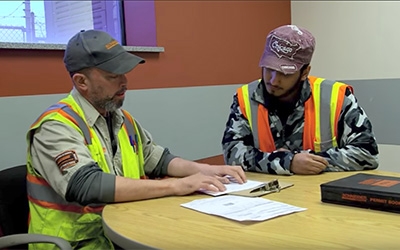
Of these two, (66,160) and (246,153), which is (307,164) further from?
(66,160)

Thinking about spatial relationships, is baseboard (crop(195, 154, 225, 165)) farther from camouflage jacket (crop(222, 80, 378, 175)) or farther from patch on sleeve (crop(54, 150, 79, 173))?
patch on sleeve (crop(54, 150, 79, 173))

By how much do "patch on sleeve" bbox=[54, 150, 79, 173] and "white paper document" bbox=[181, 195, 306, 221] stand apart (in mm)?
386

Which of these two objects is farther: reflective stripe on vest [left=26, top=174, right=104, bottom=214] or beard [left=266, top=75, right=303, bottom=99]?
beard [left=266, top=75, right=303, bottom=99]

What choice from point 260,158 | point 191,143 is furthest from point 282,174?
point 191,143

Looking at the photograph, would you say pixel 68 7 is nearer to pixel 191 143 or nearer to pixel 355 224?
pixel 191 143

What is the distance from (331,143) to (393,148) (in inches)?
62.9

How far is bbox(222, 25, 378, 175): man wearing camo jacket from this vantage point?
1.89 metres

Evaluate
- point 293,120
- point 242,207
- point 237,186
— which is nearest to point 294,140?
point 293,120

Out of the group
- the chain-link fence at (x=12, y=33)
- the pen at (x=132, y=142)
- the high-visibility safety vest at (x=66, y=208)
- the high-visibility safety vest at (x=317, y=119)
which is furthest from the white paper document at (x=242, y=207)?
the chain-link fence at (x=12, y=33)

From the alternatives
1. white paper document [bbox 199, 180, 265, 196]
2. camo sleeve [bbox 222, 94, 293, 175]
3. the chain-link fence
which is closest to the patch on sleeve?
white paper document [bbox 199, 180, 265, 196]

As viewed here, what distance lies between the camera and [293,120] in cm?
206

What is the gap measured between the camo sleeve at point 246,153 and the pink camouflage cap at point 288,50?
293 mm

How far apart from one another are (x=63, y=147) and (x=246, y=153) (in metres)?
0.77

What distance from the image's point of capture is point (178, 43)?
3.02 m
